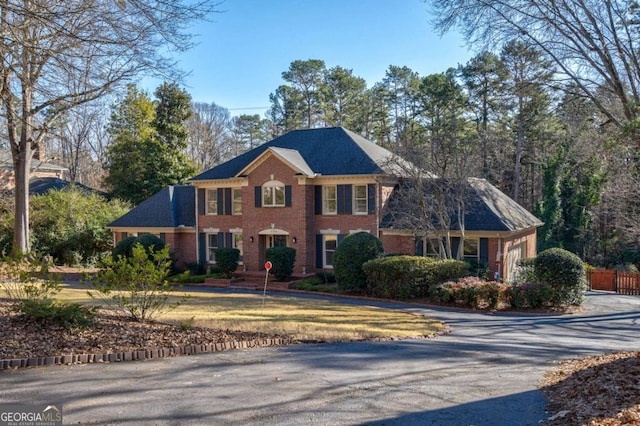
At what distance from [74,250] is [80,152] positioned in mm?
29597

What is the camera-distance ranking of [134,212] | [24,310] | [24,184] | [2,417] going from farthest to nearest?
[134,212] < [24,184] < [24,310] < [2,417]

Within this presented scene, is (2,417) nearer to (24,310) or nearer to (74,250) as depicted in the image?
(24,310)

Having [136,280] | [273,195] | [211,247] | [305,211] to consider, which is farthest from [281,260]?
[136,280]

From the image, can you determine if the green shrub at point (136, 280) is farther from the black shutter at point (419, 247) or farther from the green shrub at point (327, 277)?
the black shutter at point (419, 247)

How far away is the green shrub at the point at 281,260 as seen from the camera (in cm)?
2786

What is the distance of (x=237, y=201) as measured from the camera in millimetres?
31703

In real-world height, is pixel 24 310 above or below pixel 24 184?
below

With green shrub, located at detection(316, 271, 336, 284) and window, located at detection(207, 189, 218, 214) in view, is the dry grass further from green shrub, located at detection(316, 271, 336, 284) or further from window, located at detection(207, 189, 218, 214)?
window, located at detection(207, 189, 218, 214)

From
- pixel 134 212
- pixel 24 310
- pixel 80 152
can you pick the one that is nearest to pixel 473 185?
pixel 134 212

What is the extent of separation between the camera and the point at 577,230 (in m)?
38.1

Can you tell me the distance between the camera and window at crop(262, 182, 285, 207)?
2970 centimetres

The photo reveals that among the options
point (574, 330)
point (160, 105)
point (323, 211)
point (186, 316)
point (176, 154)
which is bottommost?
point (574, 330)

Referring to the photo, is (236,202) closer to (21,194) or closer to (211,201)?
(211,201)

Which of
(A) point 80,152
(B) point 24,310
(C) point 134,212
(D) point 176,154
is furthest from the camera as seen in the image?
(A) point 80,152
